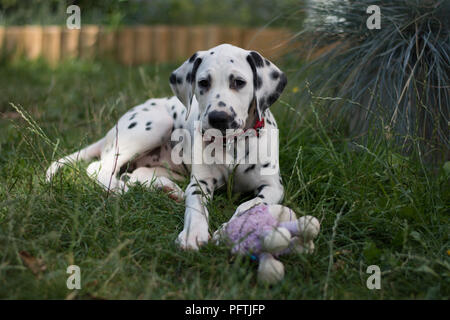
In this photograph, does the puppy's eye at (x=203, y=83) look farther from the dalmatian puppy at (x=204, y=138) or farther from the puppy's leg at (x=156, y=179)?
the puppy's leg at (x=156, y=179)

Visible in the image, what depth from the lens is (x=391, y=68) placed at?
386cm

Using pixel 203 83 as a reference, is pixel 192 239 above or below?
below

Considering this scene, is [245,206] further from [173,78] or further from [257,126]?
[173,78]

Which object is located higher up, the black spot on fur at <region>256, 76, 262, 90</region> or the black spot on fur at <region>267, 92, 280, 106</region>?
the black spot on fur at <region>256, 76, 262, 90</region>

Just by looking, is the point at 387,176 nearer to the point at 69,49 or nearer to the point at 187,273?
the point at 187,273

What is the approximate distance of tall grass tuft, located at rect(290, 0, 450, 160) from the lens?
3734 mm

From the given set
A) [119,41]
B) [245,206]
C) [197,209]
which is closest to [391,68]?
[245,206]

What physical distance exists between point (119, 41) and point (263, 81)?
691 cm

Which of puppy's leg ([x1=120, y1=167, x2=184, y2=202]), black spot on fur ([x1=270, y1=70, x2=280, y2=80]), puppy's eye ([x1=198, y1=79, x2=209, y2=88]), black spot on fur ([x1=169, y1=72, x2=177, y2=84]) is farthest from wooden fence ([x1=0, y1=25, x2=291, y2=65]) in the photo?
puppy's eye ([x1=198, y1=79, x2=209, y2=88])

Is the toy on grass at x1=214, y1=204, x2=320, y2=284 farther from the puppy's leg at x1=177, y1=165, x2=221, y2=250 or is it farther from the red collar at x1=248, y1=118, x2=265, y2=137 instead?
the red collar at x1=248, y1=118, x2=265, y2=137

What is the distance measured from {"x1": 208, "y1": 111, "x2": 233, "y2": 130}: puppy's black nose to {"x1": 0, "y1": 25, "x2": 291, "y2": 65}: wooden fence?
581 centimetres

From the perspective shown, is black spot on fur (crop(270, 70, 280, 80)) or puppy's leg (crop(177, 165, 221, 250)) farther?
black spot on fur (crop(270, 70, 280, 80))
